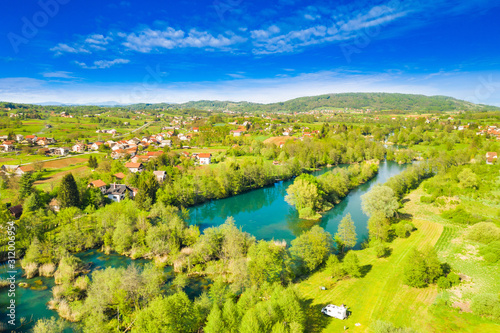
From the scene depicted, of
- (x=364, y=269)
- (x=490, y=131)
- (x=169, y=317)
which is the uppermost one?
(x=490, y=131)

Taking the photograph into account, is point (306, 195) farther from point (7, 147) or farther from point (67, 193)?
point (7, 147)

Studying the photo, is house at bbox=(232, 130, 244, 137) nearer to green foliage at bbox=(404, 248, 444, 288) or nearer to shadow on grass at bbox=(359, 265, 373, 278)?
shadow on grass at bbox=(359, 265, 373, 278)

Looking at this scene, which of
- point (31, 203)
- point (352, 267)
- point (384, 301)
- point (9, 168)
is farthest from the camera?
point (9, 168)

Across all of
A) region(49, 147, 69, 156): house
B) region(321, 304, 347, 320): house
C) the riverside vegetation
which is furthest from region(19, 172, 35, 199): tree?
region(321, 304, 347, 320): house

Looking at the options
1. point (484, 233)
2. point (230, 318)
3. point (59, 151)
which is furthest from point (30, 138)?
point (484, 233)

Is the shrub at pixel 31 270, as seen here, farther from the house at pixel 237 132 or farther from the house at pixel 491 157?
the house at pixel 237 132

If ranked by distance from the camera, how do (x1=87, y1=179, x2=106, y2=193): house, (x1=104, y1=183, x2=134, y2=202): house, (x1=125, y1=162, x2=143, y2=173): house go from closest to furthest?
(x1=104, y1=183, x2=134, y2=202): house, (x1=87, y1=179, x2=106, y2=193): house, (x1=125, y1=162, x2=143, y2=173): house
